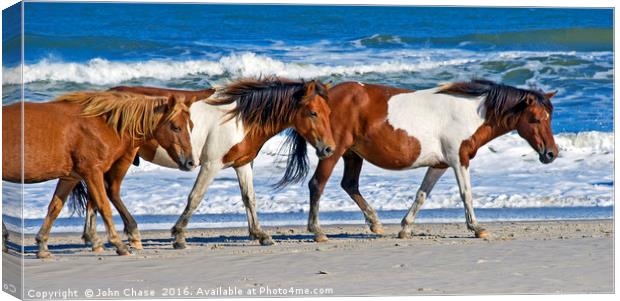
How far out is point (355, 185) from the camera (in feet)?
42.1

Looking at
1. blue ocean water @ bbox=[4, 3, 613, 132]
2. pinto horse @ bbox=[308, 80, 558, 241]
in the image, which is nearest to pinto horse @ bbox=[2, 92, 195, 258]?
blue ocean water @ bbox=[4, 3, 613, 132]

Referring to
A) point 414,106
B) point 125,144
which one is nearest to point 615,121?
point 414,106

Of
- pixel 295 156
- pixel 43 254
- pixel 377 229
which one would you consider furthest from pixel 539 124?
pixel 43 254

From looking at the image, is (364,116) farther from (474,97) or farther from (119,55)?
(119,55)

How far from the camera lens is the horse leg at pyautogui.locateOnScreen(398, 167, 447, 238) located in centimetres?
1242

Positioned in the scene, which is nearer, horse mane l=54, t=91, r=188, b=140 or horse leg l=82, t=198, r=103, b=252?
horse mane l=54, t=91, r=188, b=140

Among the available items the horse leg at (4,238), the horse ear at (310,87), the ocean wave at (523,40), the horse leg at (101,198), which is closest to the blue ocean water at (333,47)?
the ocean wave at (523,40)

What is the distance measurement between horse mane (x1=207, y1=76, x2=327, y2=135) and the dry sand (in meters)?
1.07

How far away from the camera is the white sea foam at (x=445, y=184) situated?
1238 cm

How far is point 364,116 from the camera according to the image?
1245 centimetres

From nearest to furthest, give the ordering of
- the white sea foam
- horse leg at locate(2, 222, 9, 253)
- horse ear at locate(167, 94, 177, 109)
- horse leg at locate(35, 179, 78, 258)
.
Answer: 1. horse leg at locate(2, 222, 9, 253)
2. horse ear at locate(167, 94, 177, 109)
3. horse leg at locate(35, 179, 78, 258)
4. the white sea foam

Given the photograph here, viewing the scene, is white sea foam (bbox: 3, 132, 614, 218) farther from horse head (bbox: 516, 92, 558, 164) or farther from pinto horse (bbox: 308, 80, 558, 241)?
pinto horse (bbox: 308, 80, 558, 241)

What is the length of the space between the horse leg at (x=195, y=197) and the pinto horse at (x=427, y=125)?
3.89ft

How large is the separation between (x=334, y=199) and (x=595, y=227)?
2528mm
